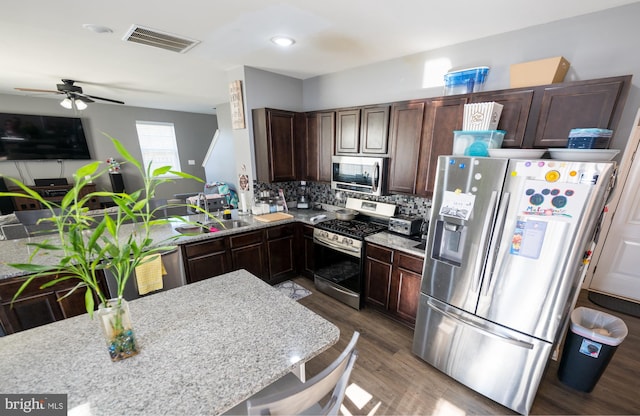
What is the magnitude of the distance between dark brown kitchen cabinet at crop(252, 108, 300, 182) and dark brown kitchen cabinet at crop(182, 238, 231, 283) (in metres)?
1.05

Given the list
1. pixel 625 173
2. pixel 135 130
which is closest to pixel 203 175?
pixel 135 130

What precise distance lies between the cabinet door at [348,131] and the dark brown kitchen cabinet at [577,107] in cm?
157

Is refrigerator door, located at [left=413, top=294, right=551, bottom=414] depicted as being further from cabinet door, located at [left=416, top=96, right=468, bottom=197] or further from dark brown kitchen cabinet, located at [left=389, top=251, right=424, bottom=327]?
cabinet door, located at [left=416, top=96, right=468, bottom=197]

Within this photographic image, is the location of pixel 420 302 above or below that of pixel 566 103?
below

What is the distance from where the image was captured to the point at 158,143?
6980mm

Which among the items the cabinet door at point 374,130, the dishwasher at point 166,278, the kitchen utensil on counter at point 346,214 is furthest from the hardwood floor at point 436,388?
the cabinet door at point 374,130

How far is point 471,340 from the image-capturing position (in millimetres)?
1800

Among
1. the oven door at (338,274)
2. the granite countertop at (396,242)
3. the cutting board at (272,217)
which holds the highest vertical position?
the cutting board at (272,217)

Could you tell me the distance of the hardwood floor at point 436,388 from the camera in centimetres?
174

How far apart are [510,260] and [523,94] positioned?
1.26 metres

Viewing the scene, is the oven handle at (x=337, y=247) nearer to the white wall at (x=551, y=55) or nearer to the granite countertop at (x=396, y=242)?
the granite countertop at (x=396, y=242)

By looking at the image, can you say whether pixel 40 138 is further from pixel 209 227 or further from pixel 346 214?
pixel 346 214

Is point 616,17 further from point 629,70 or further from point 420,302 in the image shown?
point 420,302

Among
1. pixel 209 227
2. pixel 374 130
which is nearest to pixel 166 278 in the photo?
pixel 209 227
